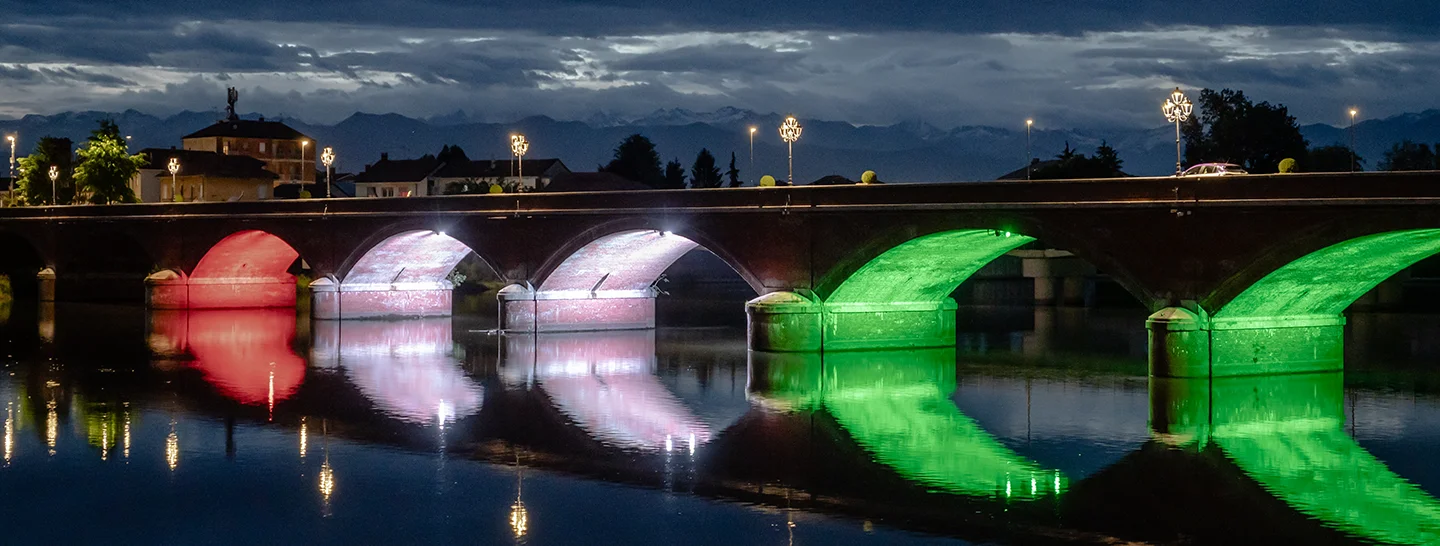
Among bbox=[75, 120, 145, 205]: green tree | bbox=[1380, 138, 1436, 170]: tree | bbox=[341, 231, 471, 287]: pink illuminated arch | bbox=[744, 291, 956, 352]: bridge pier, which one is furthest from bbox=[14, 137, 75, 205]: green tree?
bbox=[1380, 138, 1436, 170]: tree

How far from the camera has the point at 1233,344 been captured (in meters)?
38.9

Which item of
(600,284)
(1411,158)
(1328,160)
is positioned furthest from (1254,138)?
(600,284)

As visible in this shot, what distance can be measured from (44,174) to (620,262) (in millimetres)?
60026

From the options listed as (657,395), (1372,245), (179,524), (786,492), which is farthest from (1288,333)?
(179,524)

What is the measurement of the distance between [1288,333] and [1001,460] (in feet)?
45.5

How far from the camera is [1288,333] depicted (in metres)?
40.3

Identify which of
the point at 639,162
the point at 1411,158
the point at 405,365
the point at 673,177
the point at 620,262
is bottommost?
the point at 405,365

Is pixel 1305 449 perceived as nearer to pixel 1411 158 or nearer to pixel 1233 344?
pixel 1233 344

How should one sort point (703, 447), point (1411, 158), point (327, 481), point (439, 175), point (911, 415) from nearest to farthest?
point (327, 481) → point (703, 447) → point (911, 415) → point (1411, 158) → point (439, 175)

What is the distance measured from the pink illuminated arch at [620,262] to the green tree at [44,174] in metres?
55.6

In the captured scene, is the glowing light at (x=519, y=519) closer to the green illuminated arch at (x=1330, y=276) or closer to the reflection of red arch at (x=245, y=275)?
the green illuminated arch at (x=1330, y=276)

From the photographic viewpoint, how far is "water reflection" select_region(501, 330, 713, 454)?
3328cm

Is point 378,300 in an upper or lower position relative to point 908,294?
lower

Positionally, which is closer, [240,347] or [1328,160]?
[240,347]
